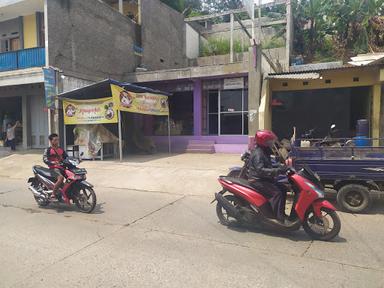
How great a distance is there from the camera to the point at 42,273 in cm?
402

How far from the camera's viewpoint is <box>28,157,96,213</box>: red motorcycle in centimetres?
685

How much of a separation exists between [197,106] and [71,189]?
11.1 metres

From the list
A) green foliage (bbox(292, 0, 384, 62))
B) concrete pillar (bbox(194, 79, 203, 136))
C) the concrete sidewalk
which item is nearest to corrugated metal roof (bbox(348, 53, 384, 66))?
the concrete sidewalk

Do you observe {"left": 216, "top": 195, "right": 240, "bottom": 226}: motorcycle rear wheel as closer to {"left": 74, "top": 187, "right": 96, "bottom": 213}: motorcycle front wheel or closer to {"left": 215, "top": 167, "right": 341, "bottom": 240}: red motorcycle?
{"left": 215, "top": 167, "right": 341, "bottom": 240}: red motorcycle

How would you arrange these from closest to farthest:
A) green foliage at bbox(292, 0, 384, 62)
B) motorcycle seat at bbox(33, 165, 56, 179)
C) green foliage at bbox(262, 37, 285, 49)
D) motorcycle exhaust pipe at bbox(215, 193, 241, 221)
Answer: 1. motorcycle exhaust pipe at bbox(215, 193, 241, 221)
2. motorcycle seat at bbox(33, 165, 56, 179)
3. green foliage at bbox(292, 0, 384, 62)
4. green foliage at bbox(262, 37, 285, 49)

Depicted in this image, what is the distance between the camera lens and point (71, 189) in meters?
7.00

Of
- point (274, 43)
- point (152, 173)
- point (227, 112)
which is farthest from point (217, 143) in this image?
point (274, 43)

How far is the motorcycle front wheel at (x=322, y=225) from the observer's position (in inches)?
194

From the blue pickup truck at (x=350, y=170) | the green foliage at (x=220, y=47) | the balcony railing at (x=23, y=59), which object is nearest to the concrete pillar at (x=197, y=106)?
the balcony railing at (x=23, y=59)

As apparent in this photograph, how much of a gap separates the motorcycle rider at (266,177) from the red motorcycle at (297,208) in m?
0.08

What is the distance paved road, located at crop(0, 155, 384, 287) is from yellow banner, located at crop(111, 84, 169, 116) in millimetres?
6209

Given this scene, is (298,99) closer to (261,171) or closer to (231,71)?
(231,71)

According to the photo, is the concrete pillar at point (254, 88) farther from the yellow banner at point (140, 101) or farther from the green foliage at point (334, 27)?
the green foliage at point (334, 27)

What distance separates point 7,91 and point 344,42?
19.1 metres
